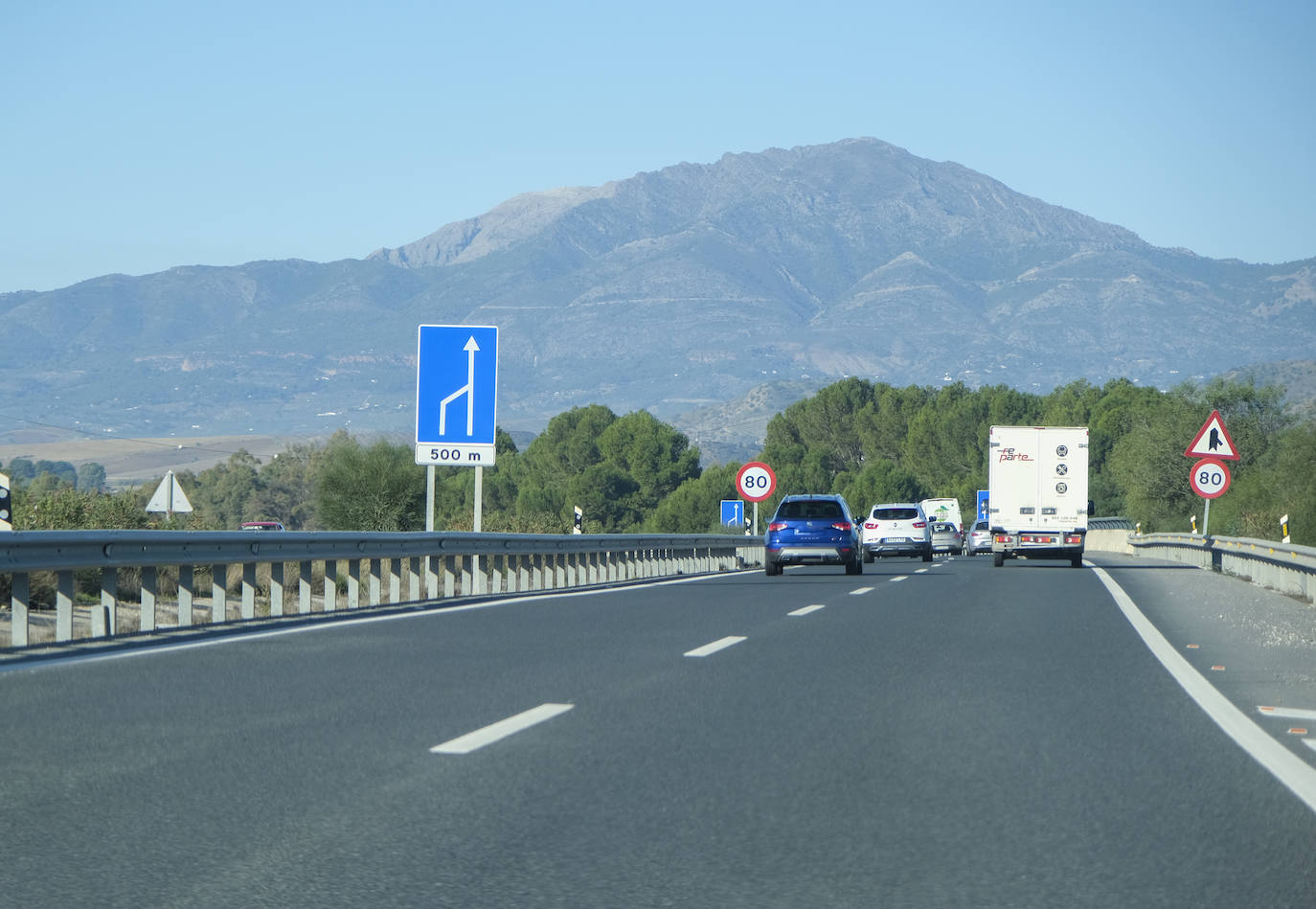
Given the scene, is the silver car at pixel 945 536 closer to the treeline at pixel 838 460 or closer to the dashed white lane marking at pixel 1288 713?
the treeline at pixel 838 460

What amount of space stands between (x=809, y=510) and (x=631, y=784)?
25.7 m

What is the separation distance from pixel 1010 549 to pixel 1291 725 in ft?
99.9

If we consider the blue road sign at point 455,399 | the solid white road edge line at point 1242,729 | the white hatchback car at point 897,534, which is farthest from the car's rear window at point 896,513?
the solid white road edge line at point 1242,729

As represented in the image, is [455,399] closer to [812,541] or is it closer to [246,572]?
[246,572]

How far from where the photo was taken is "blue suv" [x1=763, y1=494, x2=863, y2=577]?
103 ft

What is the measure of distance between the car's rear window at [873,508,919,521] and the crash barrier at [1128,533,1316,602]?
6.54 meters

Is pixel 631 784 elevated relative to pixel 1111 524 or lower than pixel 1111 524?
elevated

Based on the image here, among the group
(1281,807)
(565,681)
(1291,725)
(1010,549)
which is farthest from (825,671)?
(1010,549)

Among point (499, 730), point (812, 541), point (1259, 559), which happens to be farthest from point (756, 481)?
point (499, 730)

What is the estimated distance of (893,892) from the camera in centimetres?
529

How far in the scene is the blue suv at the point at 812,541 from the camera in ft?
103

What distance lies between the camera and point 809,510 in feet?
107

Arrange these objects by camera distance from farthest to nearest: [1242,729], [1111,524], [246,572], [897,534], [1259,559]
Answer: [1111,524] → [897,534] → [1259,559] → [246,572] → [1242,729]

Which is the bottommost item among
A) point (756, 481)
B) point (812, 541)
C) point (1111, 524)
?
point (1111, 524)
